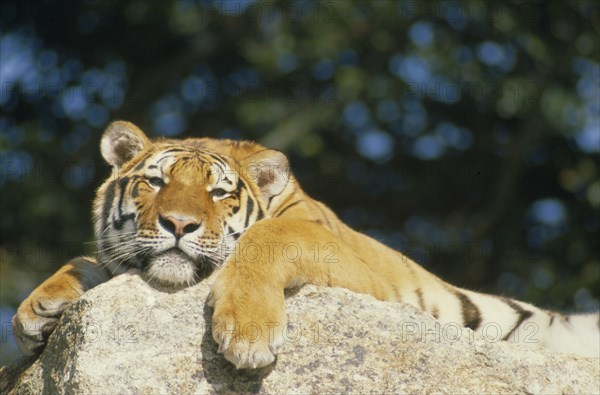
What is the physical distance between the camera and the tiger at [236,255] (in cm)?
346

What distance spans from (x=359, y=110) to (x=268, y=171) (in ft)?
20.9

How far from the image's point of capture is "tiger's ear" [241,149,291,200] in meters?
4.48

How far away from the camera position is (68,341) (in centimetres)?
359

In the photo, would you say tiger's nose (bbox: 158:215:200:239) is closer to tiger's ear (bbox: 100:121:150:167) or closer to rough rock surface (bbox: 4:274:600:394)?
rough rock surface (bbox: 4:274:600:394)

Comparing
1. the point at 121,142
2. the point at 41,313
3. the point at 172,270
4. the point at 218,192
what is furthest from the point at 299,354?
the point at 121,142

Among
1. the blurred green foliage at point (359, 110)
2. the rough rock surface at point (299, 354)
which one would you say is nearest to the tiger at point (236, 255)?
the rough rock surface at point (299, 354)

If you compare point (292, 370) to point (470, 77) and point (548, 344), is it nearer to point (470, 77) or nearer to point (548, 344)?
point (548, 344)

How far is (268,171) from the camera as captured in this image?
455cm

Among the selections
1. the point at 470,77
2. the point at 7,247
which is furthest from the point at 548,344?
the point at 7,247

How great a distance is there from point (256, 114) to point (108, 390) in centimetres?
721

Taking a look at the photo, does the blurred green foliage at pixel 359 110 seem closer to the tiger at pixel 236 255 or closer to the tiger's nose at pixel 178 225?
the tiger at pixel 236 255

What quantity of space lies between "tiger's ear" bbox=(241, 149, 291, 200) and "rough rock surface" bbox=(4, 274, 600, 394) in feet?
2.95

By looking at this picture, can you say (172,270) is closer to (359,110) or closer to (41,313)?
(41,313)

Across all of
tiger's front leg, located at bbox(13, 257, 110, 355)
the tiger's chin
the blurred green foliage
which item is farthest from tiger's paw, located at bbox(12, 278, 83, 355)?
the blurred green foliage
